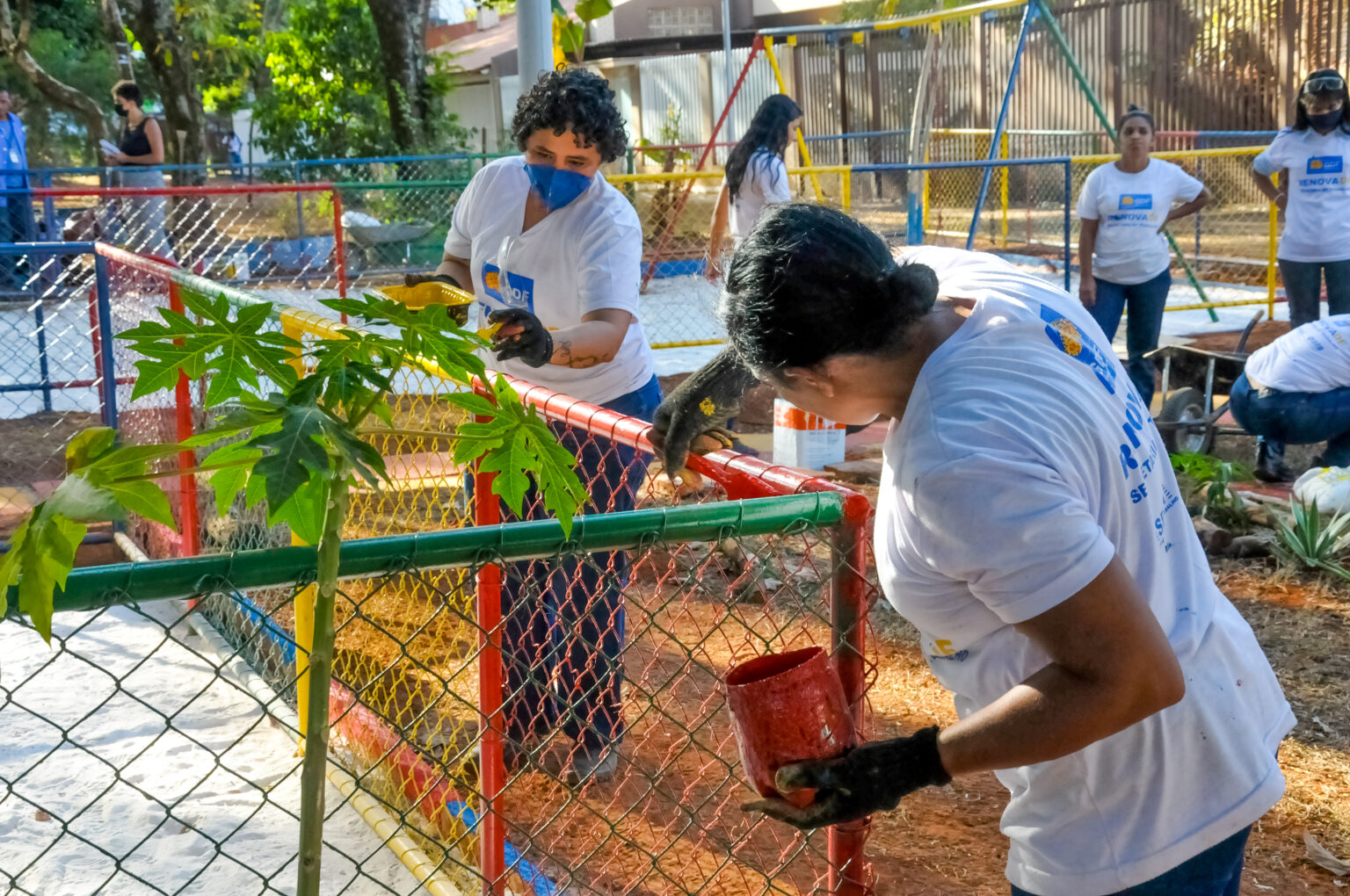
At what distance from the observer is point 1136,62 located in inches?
682

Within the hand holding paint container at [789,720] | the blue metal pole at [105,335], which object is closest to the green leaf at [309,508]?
the hand holding paint container at [789,720]

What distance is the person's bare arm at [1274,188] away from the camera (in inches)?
314

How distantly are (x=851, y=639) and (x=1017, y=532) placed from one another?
2.17ft

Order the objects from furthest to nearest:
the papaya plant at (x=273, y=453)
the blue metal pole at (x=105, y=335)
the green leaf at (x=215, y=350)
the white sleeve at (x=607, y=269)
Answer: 1. the blue metal pole at (x=105, y=335)
2. the white sleeve at (x=607, y=269)
3. the green leaf at (x=215, y=350)
4. the papaya plant at (x=273, y=453)

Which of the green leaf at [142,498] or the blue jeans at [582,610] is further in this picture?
the blue jeans at [582,610]

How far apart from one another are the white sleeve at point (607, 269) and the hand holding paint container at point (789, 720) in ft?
5.85

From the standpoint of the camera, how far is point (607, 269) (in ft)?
10.9

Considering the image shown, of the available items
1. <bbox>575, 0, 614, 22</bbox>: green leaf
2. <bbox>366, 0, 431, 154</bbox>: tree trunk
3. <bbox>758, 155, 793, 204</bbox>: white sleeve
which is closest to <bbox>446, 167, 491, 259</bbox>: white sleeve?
<bbox>758, 155, 793, 204</bbox>: white sleeve

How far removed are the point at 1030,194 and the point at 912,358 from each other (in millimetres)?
17069

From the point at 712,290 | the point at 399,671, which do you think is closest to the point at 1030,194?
the point at 399,671

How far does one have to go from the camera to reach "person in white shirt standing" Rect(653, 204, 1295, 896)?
1.37 metres

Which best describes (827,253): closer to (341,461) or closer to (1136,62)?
(341,461)

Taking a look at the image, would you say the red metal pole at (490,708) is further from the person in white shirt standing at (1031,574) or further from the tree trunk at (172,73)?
the tree trunk at (172,73)

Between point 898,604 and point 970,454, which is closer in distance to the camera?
point 970,454
